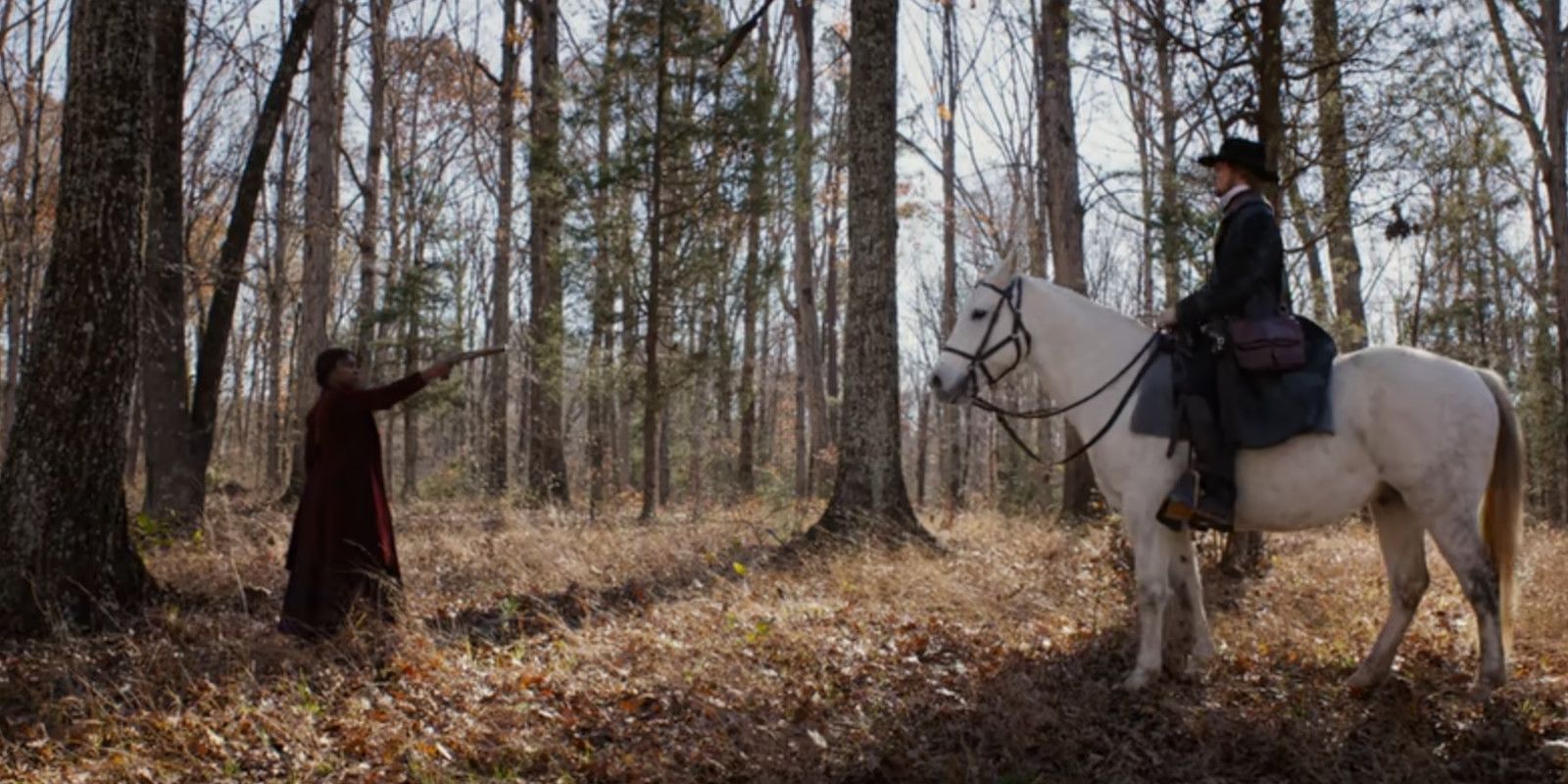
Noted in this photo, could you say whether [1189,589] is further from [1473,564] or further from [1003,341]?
[1003,341]

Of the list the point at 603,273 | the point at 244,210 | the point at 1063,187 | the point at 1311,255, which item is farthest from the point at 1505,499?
the point at 1311,255

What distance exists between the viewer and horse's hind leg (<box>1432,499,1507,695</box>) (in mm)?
5527

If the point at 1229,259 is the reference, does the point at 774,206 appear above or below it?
above

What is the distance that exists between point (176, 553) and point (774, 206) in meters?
9.67

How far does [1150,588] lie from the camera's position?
592 cm

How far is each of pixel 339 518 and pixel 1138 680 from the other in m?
5.21

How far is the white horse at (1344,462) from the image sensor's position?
558cm

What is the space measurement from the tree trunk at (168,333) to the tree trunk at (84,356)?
13.2ft

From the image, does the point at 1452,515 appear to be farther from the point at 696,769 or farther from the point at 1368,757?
the point at 696,769

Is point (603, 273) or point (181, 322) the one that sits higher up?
point (603, 273)

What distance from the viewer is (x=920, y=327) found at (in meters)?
46.6

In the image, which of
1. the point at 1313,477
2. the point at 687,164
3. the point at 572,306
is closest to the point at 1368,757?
the point at 1313,477

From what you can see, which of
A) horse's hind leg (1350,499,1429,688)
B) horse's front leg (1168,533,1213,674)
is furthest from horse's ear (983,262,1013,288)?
horse's hind leg (1350,499,1429,688)

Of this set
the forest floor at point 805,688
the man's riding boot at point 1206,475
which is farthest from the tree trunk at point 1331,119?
the man's riding boot at point 1206,475
